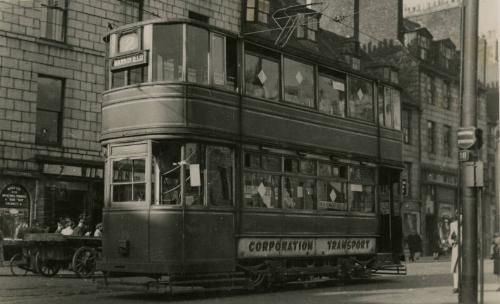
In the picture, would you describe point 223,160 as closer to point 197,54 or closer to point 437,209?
point 197,54

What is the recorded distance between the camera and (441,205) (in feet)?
136

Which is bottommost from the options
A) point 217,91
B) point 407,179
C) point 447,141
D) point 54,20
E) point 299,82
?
point 407,179

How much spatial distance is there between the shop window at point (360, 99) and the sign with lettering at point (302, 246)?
2940mm

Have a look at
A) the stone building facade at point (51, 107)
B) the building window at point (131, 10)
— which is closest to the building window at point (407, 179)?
the building window at point (131, 10)

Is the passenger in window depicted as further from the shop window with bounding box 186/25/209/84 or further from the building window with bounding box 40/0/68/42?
the building window with bounding box 40/0/68/42

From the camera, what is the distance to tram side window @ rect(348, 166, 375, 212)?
1691cm

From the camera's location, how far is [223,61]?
1380 centimetres

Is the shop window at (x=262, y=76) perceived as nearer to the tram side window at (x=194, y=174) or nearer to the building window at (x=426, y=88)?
the tram side window at (x=194, y=174)

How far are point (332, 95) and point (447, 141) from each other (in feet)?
92.9

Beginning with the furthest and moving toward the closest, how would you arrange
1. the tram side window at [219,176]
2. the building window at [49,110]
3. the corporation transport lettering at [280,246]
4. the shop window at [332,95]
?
the building window at [49,110] → the shop window at [332,95] → the corporation transport lettering at [280,246] → the tram side window at [219,176]

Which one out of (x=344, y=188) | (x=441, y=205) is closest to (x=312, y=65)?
(x=344, y=188)

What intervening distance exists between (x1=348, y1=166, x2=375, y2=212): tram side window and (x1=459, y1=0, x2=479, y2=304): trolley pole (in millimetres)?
5220

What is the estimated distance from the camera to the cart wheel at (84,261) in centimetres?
1741

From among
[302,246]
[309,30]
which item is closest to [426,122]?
[309,30]
